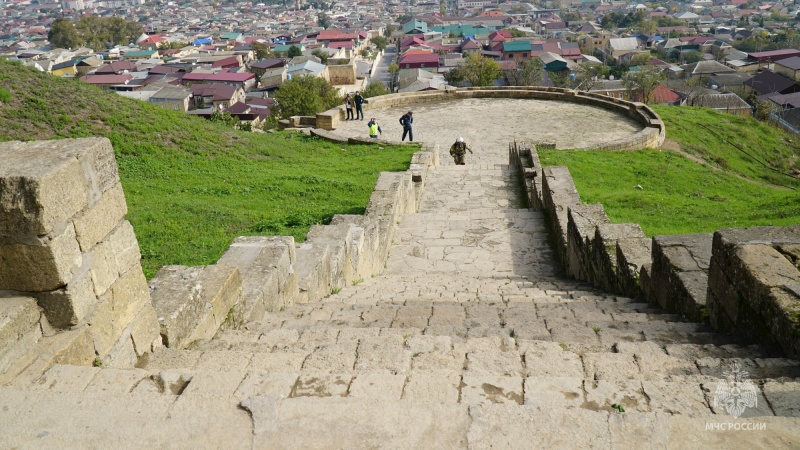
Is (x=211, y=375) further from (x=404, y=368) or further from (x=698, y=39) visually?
(x=698, y=39)

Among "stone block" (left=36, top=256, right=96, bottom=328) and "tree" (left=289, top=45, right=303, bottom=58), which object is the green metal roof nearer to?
"tree" (left=289, top=45, right=303, bottom=58)

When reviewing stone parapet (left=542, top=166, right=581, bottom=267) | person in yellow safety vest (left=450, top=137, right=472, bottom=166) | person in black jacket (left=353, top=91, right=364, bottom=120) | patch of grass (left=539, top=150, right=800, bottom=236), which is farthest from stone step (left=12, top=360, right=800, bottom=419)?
person in black jacket (left=353, top=91, right=364, bottom=120)

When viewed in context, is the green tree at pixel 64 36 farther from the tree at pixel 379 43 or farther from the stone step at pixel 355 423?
the stone step at pixel 355 423

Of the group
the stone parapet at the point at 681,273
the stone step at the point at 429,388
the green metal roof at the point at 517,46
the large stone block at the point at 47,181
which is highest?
the large stone block at the point at 47,181

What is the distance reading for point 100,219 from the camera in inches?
146

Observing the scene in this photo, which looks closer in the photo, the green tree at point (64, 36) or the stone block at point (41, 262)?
the stone block at point (41, 262)

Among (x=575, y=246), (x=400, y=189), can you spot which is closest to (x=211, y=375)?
(x=575, y=246)

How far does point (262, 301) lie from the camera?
→ 5.62m

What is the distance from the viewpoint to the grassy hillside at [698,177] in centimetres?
998

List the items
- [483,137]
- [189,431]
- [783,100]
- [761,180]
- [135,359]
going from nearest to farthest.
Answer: [189,431]
[135,359]
[761,180]
[483,137]
[783,100]

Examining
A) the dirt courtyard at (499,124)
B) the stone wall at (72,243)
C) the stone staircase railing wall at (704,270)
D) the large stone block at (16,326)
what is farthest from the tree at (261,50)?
the large stone block at (16,326)

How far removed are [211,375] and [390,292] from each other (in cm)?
428

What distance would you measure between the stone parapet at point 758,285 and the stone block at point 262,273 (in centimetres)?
388

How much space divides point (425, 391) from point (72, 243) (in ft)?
7.12
